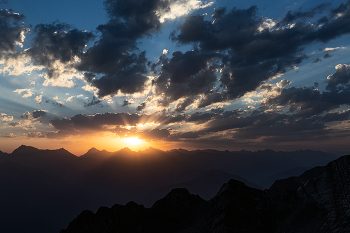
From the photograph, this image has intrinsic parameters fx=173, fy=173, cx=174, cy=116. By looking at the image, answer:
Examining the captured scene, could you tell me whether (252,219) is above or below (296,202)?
below

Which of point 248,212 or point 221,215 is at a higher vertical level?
point 248,212

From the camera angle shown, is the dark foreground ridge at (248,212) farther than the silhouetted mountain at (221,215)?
No

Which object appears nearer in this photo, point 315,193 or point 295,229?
point 295,229

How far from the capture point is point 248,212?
55844 millimetres

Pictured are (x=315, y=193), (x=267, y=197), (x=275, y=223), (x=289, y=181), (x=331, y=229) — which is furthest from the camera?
(x=289, y=181)

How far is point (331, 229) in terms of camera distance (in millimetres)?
32125

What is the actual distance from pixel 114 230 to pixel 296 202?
72168 millimetres

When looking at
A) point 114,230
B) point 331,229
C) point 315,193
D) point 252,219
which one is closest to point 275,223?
point 252,219

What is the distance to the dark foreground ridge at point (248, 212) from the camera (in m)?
37.4

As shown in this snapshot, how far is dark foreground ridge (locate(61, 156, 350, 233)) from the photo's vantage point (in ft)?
123

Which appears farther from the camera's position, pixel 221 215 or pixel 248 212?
pixel 221 215

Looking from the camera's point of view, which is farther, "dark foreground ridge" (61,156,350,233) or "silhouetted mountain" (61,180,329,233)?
"silhouetted mountain" (61,180,329,233)

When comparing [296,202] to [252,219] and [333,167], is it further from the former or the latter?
[333,167]

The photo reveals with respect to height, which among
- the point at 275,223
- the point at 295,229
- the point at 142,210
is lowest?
the point at 142,210
